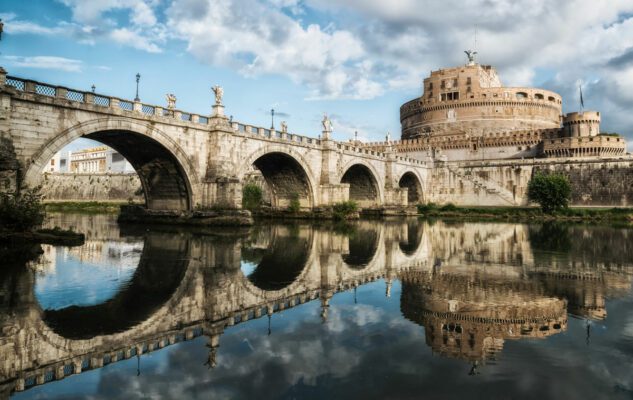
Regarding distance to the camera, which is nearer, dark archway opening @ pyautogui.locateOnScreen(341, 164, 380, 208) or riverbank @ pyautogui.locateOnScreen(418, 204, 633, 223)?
riverbank @ pyautogui.locateOnScreen(418, 204, 633, 223)

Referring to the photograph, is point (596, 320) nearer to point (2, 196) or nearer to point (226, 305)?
point (226, 305)

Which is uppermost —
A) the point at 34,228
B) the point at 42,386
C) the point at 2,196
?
the point at 2,196

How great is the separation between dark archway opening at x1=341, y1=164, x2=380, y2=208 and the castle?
19.4m

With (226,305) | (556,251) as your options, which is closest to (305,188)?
(556,251)

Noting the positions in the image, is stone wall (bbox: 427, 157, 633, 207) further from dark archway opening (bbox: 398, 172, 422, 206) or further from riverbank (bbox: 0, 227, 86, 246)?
riverbank (bbox: 0, 227, 86, 246)

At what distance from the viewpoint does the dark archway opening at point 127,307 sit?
7.51 m

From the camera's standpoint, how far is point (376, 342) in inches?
279

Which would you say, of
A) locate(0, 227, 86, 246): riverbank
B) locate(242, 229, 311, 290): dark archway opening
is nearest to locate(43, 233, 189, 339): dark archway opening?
locate(242, 229, 311, 290): dark archway opening

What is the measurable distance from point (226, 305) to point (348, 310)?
98.0 inches

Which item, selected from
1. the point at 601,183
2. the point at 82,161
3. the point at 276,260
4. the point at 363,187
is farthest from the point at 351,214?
the point at 82,161

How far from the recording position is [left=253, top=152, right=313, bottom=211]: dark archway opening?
127 ft

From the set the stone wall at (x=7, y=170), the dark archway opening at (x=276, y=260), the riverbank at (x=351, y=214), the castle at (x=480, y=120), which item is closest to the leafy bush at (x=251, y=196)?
the riverbank at (x=351, y=214)

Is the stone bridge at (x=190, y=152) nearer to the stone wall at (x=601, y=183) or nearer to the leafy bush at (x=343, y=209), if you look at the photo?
the leafy bush at (x=343, y=209)

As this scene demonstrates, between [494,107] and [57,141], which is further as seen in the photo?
[494,107]
